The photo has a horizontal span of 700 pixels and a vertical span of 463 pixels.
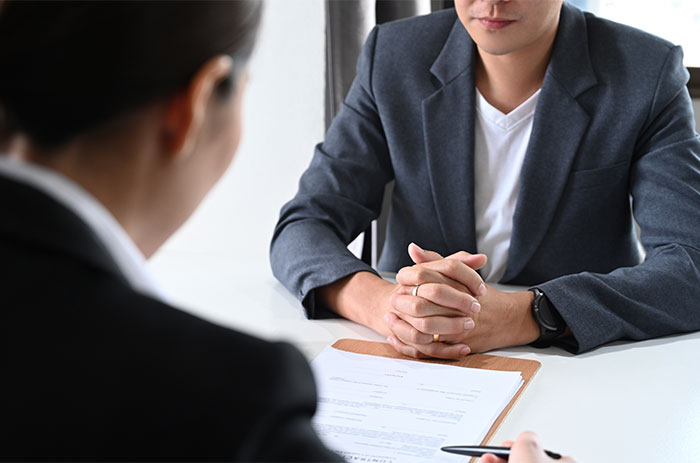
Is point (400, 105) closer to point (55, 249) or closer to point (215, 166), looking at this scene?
point (215, 166)

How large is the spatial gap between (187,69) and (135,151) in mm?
60

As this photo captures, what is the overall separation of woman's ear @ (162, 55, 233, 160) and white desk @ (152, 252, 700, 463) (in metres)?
0.25

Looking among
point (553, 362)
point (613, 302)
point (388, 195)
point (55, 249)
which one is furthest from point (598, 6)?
point (55, 249)

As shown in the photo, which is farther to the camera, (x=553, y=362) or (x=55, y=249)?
(x=553, y=362)

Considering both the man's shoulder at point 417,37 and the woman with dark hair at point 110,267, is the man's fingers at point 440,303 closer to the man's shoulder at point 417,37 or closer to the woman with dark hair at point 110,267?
the man's shoulder at point 417,37

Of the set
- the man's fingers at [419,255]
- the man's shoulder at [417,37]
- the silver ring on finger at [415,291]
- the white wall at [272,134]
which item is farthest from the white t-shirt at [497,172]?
the white wall at [272,134]

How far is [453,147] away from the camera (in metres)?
1.69

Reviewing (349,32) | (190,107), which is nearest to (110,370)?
(190,107)

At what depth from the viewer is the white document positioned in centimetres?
98

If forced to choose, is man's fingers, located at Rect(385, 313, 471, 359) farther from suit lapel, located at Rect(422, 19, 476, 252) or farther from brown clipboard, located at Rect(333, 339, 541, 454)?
suit lapel, located at Rect(422, 19, 476, 252)

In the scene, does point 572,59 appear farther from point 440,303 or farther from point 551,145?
point 440,303

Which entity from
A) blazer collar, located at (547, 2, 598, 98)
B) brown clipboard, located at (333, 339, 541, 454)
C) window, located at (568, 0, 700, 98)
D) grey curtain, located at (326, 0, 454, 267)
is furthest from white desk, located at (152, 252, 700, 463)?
window, located at (568, 0, 700, 98)

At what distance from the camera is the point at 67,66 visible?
0.49m

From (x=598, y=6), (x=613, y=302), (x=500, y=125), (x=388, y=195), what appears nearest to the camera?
(x=613, y=302)
